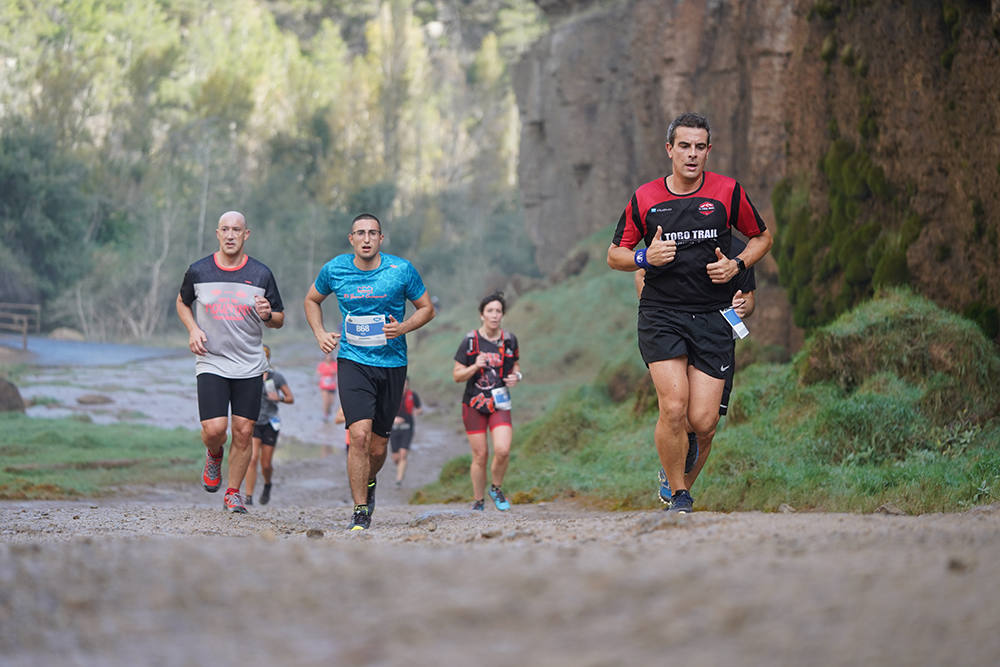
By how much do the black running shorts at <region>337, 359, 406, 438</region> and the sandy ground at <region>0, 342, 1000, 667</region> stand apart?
3.38 metres

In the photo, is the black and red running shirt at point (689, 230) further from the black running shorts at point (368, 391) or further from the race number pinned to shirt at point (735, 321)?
the black running shorts at point (368, 391)

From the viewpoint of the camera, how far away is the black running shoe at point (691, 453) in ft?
23.0

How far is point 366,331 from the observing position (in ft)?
26.2

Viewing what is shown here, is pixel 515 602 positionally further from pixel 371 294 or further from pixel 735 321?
pixel 371 294

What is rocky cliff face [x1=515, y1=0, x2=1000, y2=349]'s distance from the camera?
1027cm

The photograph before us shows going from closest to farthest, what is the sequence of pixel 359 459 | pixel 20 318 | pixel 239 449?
1. pixel 359 459
2. pixel 239 449
3. pixel 20 318

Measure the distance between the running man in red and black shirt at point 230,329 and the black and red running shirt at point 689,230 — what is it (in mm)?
3144

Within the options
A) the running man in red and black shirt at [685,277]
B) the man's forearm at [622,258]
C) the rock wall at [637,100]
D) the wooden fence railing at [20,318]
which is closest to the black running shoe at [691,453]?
the running man in red and black shirt at [685,277]

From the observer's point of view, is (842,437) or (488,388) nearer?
(842,437)

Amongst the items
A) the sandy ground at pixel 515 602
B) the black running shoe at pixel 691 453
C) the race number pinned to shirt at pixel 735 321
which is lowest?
the black running shoe at pixel 691 453

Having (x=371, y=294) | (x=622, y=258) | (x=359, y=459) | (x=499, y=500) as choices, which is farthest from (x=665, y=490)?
(x=499, y=500)

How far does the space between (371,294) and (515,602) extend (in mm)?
4892

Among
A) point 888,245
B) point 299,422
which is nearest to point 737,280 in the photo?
point 888,245

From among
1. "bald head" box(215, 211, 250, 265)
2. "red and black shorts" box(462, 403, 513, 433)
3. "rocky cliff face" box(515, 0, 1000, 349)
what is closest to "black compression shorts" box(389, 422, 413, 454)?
"rocky cliff face" box(515, 0, 1000, 349)
